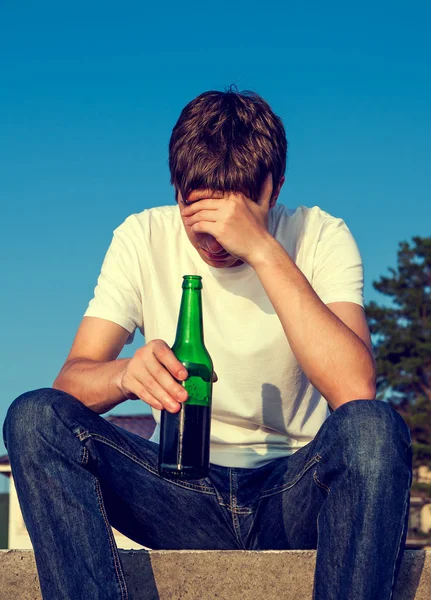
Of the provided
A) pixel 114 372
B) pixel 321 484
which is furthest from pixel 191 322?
pixel 321 484

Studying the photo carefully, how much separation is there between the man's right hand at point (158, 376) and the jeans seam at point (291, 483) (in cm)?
42

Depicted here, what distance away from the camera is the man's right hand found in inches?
91.6

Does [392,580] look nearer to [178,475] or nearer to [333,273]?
[178,475]

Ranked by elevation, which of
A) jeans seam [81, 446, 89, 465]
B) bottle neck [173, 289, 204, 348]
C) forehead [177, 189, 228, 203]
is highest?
forehead [177, 189, 228, 203]

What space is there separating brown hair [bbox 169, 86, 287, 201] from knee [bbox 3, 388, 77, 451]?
3.13 ft

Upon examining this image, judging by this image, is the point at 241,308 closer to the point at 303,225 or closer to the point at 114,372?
the point at 303,225

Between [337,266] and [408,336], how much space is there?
2715cm

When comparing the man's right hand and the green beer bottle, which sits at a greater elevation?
the man's right hand

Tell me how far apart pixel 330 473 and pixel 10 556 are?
103 centimetres

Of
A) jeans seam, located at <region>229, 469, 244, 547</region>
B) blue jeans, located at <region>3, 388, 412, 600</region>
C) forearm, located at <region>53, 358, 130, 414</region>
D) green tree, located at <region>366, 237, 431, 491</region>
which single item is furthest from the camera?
green tree, located at <region>366, 237, 431, 491</region>

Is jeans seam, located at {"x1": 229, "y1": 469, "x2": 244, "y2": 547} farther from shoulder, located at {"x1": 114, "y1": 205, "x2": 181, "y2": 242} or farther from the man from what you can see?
shoulder, located at {"x1": 114, "y1": 205, "x2": 181, "y2": 242}

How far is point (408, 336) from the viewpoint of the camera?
29562mm

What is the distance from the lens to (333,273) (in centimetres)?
313

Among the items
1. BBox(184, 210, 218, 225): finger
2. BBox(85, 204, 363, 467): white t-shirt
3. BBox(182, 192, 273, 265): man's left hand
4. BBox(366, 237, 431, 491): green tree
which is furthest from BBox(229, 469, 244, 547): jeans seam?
BBox(366, 237, 431, 491): green tree
